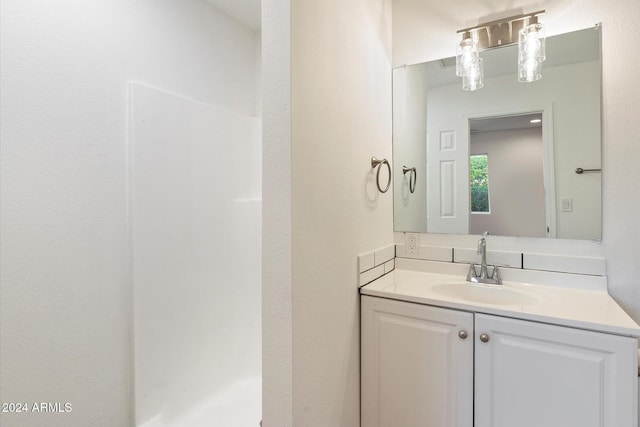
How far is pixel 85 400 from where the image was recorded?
53.1 inches

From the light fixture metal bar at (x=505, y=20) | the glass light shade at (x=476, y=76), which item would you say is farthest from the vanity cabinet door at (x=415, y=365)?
the light fixture metal bar at (x=505, y=20)

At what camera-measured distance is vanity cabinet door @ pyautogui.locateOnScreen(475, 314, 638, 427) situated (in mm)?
990

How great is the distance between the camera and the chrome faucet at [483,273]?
A: 1518mm

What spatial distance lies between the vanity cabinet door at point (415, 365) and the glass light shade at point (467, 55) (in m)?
1.16

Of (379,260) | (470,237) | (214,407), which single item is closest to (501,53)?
(470,237)

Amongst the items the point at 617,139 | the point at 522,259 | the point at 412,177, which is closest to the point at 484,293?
the point at 522,259

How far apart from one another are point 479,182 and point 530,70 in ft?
1.78

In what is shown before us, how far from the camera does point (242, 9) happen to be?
2.00 m

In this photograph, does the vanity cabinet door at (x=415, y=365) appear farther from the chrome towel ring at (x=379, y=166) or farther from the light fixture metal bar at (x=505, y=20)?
the light fixture metal bar at (x=505, y=20)

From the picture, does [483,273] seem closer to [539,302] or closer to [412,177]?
[539,302]

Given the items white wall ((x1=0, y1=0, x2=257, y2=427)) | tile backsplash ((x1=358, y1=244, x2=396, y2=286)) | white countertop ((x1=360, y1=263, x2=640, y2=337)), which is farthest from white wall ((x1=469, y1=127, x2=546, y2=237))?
white wall ((x1=0, y1=0, x2=257, y2=427))

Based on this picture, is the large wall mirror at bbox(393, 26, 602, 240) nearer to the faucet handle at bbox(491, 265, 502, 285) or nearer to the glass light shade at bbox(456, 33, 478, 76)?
the glass light shade at bbox(456, 33, 478, 76)

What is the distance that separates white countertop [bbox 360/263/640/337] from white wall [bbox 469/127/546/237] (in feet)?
0.80

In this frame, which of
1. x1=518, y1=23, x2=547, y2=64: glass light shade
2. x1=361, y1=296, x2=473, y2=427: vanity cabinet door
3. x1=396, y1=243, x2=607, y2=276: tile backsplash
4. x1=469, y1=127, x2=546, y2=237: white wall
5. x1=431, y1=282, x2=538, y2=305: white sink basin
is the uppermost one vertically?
x1=518, y1=23, x2=547, y2=64: glass light shade
